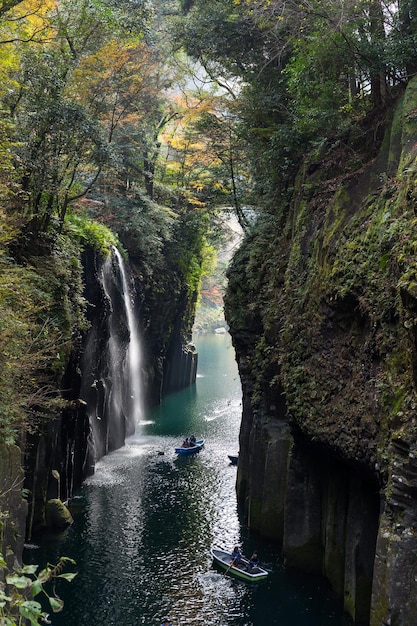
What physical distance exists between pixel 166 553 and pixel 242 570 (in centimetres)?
321

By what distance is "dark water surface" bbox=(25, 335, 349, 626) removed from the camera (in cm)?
Result: 1574

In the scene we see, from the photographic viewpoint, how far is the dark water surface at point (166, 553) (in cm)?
1574

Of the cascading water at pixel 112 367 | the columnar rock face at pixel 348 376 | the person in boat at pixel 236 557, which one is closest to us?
the columnar rock face at pixel 348 376

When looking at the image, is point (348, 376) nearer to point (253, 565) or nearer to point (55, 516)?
point (253, 565)

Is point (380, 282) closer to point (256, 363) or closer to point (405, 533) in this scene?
point (405, 533)

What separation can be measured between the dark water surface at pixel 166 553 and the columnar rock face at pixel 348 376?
1.20 meters

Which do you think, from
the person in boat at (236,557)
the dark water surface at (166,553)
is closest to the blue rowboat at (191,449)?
the dark water surface at (166,553)

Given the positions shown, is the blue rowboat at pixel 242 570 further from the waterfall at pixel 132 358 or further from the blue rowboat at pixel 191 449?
the waterfall at pixel 132 358

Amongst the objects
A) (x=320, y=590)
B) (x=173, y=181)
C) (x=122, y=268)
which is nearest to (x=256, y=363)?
(x=320, y=590)

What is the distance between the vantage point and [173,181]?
43.1 m

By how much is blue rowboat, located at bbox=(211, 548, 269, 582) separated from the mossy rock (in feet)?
20.2

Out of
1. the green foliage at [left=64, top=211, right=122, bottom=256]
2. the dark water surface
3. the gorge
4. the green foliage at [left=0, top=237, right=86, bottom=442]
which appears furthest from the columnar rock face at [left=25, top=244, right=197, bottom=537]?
the green foliage at [left=0, top=237, right=86, bottom=442]

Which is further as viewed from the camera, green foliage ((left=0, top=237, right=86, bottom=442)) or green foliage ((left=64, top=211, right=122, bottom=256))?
green foliage ((left=64, top=211, right=122, bottom=256))

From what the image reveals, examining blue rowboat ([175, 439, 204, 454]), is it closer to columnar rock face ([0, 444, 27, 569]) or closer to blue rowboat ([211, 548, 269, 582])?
blue rowboat ([211, 548, 269, 582])
